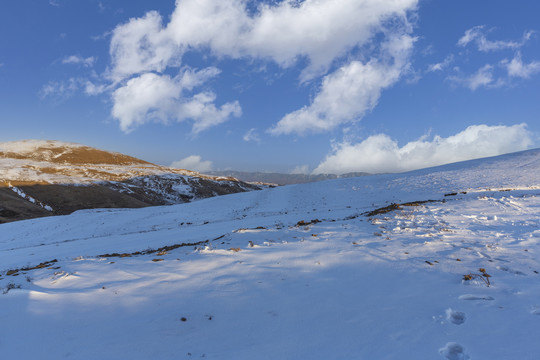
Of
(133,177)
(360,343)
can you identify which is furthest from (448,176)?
(133,177)

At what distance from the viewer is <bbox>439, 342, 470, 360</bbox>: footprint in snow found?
11.8 ft

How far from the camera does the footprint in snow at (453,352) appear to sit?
3594 millimetres

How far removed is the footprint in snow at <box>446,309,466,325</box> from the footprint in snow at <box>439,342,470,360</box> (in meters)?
0.69

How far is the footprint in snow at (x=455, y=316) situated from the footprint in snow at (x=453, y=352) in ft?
2.26

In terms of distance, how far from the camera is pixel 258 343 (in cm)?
405

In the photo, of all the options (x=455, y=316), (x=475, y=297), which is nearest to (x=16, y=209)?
(x=455, y=316)

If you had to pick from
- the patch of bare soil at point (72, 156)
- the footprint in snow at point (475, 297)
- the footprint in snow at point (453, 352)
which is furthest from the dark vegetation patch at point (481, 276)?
the patch of bare soil at point (72, 156)

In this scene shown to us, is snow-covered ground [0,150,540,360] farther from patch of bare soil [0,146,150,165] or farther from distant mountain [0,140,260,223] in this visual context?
patch of bare soil [0,146,150,165]

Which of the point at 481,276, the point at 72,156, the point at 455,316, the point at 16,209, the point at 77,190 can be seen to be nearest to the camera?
the point at 455,316

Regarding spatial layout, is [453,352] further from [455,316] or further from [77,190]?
[77,190]

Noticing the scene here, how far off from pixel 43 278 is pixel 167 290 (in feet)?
12.3

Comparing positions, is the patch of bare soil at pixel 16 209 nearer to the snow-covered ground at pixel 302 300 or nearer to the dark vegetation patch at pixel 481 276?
the snow-covered ground at pixel 302 300

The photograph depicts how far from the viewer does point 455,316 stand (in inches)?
180

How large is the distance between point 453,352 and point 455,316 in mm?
1090
